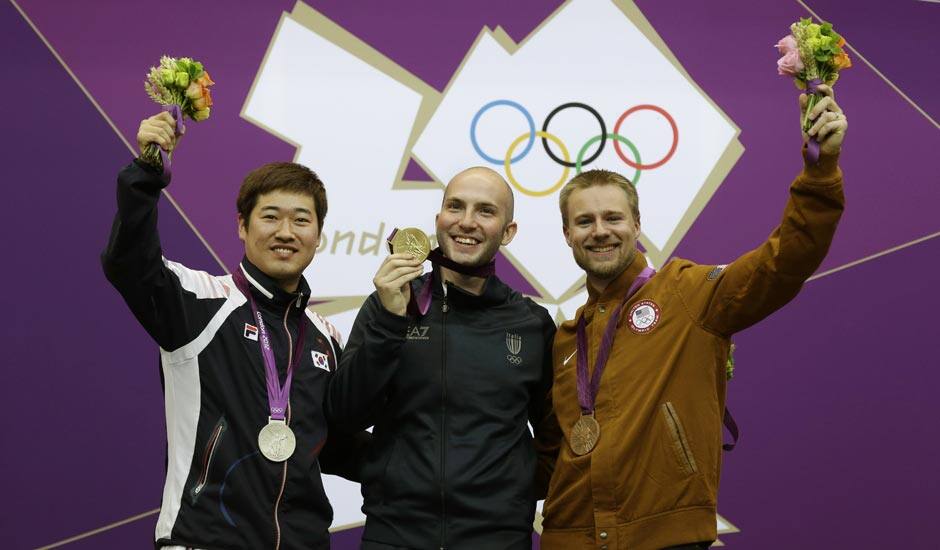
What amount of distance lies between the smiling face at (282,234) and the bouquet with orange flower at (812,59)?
1.20 meters

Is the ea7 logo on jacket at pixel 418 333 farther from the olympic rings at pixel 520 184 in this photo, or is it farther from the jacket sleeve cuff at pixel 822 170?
the olympic rings at pixel 520 184

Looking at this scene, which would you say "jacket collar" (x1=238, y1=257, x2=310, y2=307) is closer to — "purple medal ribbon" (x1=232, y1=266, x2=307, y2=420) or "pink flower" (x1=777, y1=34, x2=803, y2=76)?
"purple medal ribbon" (x1=232, y1=266, x2=307, y2=420)

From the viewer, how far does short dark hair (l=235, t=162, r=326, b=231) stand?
2.36m

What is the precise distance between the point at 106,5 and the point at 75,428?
1.63m

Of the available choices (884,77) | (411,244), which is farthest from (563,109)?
(411,244)

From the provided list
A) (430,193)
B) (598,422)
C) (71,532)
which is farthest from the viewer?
(430,193)

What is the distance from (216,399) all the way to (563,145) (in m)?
2.02

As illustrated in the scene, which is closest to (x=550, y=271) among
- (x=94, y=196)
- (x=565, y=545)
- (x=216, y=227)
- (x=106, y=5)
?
(x=216, y=227)

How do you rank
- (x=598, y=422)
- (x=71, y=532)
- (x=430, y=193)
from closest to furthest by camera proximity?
(x=598, y=422), (x=71, y=532), (x=430, y=193)

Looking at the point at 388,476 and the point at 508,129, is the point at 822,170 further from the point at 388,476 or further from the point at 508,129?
the point at 508,129

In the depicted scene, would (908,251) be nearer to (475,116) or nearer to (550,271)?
(550,271)

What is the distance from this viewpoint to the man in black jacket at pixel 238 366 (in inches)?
79.0

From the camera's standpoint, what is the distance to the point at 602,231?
241 cm

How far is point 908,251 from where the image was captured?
3842 mm
